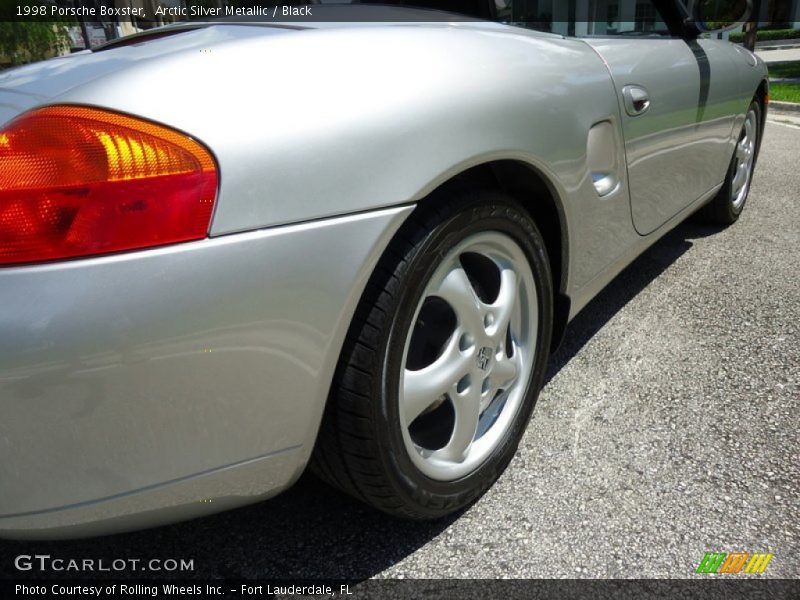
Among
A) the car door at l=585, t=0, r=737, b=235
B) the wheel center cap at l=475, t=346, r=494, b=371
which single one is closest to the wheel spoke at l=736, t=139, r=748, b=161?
the car door at l=585, t=0, r=737, b=235

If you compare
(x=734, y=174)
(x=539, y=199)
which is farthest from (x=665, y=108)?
(x=734, y=174)

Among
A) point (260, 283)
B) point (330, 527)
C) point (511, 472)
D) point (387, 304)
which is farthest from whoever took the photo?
point (511, 472)

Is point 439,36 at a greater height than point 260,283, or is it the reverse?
point 439,36

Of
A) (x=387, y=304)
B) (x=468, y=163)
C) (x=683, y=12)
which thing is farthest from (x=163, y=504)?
(x=683, y=12)

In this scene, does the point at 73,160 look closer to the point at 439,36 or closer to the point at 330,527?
the point at 439,36

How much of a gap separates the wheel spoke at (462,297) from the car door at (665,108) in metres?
0.84

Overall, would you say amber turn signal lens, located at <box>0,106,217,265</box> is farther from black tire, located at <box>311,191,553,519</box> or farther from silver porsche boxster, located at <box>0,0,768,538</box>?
black tire, located at <box>311,191,553,519</box>

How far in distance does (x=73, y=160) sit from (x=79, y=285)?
20 centimetres

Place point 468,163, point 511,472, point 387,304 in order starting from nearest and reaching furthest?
point 387,304
point 468,163
point 511,472

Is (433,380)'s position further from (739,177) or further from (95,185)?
(739,177)

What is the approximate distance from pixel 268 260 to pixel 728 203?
11.1 feet

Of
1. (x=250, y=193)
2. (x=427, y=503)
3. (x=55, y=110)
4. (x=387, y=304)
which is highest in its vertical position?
(x=55, y=110)

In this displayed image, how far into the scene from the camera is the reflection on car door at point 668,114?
204 cm

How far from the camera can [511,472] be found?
5.90ft
